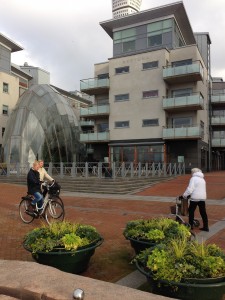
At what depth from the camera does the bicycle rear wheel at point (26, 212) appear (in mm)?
9748

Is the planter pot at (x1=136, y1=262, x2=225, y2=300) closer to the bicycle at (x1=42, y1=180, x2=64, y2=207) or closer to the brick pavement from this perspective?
the brick pavement

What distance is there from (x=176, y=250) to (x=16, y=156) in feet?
112

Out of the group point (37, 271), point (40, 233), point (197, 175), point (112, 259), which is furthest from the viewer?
point (197, 175)

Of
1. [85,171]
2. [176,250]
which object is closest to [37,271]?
[176,250]

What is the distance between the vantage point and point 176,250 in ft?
13.7

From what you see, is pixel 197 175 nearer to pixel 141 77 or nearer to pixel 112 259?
pixel 112 259

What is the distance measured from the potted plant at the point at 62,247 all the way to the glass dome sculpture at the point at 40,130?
3163cm

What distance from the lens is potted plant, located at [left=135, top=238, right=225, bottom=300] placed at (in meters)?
3.68

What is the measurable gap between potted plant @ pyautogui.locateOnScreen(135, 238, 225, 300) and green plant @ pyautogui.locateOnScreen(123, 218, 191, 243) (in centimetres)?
89

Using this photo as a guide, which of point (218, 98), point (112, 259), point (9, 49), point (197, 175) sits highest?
point (9, 49)

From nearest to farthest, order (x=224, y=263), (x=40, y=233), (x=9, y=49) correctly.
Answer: (x=224, y=263)
(x=40, y=233)
(x=9, y=49)

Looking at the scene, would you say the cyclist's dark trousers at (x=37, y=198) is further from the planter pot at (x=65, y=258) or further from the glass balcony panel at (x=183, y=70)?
the glass balcony panel at (x=183, y=70)

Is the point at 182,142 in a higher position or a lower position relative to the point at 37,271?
higher

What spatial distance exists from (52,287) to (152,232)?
2.25 metres
